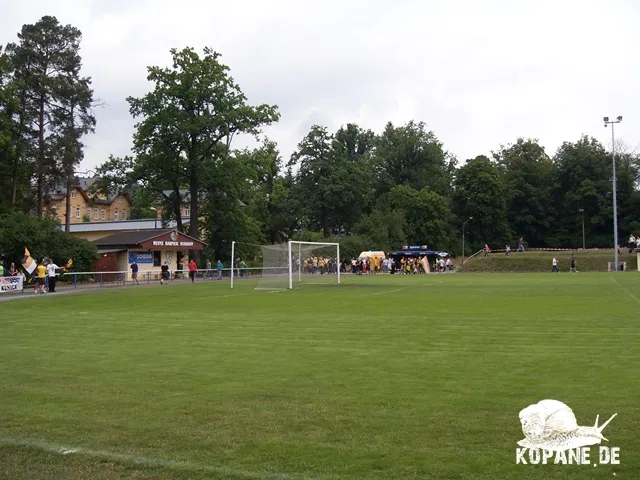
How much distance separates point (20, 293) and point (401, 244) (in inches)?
2164

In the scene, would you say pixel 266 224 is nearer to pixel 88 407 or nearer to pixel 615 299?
pixel 615 299

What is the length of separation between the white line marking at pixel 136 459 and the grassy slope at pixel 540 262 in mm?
64141

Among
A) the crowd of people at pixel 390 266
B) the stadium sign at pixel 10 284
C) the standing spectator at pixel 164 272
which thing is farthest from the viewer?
the crowd of people at pixel 390 266

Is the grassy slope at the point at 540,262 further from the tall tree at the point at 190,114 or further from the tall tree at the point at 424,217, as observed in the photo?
the tall tree at the point at 190,114

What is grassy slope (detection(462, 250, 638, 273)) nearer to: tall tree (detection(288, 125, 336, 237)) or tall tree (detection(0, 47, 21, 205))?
tall tree (detection(288, 125, 336, 237))

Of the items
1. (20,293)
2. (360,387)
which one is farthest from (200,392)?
(20,293)

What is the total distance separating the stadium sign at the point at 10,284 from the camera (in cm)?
3225

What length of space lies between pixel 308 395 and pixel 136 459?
2727mm

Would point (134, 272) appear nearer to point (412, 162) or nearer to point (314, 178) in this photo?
point (314, 178)

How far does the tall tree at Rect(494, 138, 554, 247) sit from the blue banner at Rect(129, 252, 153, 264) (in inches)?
2346

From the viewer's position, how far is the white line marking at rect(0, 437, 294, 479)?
16.9ft

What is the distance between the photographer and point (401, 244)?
81188 mm

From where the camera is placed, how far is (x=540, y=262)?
221 ft

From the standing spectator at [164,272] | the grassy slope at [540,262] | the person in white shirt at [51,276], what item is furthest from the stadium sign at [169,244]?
the grassy slope at [540,262]
